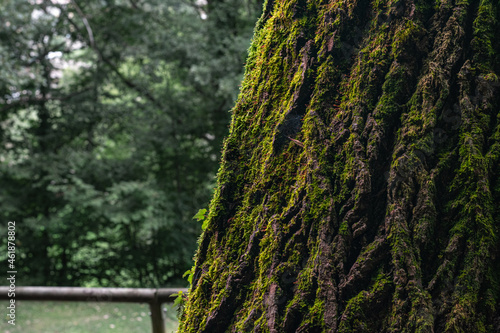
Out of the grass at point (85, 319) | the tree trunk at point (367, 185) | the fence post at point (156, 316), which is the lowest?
the grass at point (85, 319)

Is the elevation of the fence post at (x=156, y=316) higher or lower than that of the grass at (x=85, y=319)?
higher

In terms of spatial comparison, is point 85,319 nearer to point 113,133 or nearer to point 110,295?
point 110,295

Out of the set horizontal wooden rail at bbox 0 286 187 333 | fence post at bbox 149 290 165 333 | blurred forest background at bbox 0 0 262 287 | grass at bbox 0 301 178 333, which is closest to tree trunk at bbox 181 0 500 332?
horizontal wooden rail at bbox 0 286 187 333

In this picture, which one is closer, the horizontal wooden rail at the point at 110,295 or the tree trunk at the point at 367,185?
the tree trunk at the point at 367,185

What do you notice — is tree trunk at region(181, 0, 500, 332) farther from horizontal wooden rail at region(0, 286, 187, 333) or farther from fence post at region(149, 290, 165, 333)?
fence post at region(149, 290, 165, 333)

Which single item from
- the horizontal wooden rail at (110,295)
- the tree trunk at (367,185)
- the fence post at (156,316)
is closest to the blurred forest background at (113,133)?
the horizontal wooden rail at (110,295)

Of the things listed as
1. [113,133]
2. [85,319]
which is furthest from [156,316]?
[113,133]

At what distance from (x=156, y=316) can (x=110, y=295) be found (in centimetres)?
54

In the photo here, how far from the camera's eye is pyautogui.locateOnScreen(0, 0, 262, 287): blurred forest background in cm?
860

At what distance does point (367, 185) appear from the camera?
1.34m

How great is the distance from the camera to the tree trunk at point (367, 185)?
4.06 feet

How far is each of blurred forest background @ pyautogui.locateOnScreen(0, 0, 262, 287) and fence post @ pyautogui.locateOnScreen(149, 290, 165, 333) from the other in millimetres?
4726

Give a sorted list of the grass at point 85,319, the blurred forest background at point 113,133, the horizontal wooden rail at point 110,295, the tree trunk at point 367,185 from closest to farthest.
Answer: the tree trunk at point 367,185 → the horizontal wooden rail at point 110,295 → the grass at point 85,319 → the blurred forest background at point 113,133

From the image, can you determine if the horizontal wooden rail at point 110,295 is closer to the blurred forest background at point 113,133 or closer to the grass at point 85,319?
the grass at point 85,319
